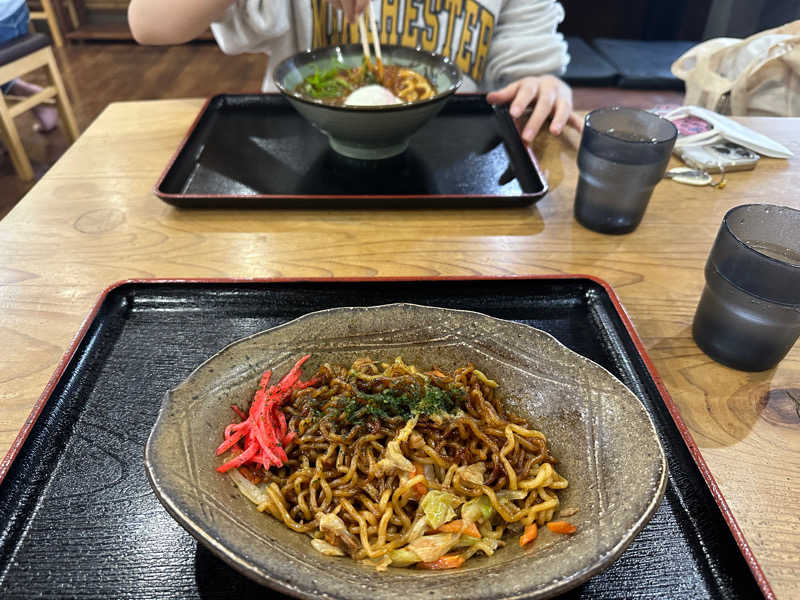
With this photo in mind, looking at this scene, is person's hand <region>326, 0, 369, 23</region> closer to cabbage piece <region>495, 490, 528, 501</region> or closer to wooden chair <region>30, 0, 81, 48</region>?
cabbage piece <region>495, 490, 528, 501</region>

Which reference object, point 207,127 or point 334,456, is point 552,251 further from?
point 207,127

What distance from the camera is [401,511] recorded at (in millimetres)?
830

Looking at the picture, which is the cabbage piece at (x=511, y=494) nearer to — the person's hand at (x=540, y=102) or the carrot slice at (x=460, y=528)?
the carrot slice at (x=460, y=528)

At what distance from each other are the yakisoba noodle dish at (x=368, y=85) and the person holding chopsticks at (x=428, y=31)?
1.21 feet

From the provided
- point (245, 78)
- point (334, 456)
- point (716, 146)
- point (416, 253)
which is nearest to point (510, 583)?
point (334, 456)

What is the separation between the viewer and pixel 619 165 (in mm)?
1377

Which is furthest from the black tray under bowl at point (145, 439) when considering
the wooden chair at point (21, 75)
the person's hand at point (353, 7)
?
the wooden chair at point (21, 75)

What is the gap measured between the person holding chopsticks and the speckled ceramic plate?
1308 mm

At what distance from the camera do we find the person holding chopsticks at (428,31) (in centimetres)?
204

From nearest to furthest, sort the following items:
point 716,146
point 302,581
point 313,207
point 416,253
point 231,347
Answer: point 302,581 < point 231,347 < point 416,253 < point 313,207 < point 716,146

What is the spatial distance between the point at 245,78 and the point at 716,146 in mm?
4633

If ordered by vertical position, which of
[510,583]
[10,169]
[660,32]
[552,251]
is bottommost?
[10,169]

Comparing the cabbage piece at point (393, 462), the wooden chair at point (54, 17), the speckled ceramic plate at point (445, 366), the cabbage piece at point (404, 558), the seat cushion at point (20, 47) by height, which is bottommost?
the wooden chair at point (54, 17)

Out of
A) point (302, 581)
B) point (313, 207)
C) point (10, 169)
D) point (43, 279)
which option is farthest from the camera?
point (10, 169)
